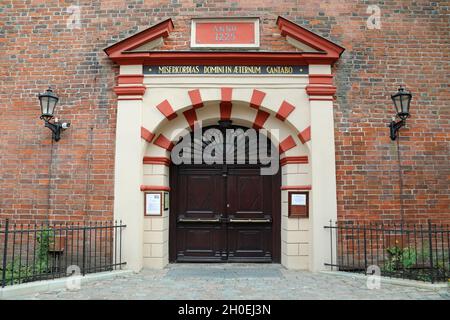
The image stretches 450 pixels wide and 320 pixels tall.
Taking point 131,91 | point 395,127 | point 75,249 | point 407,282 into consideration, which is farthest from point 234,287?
point 395,127

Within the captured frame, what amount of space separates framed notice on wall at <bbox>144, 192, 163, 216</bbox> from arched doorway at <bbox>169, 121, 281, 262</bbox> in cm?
62

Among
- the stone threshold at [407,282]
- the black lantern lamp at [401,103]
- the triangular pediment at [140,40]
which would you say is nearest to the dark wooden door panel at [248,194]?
the stone threshold at [407,282]

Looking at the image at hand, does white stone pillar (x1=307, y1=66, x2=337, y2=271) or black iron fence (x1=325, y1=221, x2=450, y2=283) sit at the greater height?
white stone pillar (x1=307, y1=66, x2=337, y2=271)

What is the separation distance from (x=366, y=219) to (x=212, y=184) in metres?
3.29

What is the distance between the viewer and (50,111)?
741 centimetres

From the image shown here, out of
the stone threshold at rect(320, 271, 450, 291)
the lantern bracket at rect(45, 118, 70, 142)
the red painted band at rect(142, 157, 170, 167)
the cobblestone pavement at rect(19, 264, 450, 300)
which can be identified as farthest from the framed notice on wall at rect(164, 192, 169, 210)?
the stone threshold at rect(320, 271, 450, 291)

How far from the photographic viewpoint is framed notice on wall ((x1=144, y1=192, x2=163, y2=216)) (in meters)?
7.68

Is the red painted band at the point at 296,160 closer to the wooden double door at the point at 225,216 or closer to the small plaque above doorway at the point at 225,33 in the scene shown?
the wooden double door at the point at 225,216

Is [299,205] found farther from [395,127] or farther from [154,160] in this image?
[154,160]

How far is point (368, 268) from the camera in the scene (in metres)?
7.21

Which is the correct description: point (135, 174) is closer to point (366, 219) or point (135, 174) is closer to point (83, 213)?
point (83, 213)

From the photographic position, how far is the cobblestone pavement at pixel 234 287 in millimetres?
5672

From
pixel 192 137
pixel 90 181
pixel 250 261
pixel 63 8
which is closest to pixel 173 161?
pixel 192 137

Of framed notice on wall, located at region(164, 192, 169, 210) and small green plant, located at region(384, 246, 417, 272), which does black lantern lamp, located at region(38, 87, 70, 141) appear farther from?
small green plant, located at region(384, 246, 417, 272)
